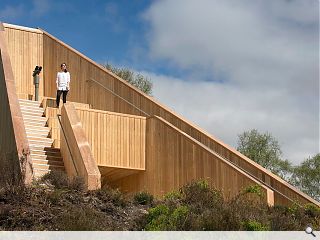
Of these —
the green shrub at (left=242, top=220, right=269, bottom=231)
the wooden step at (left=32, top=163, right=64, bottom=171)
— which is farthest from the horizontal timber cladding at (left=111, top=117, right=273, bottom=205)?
the green shrub at (left=242, top=220, right=269, bottom=231)

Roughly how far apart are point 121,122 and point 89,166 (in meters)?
4.65

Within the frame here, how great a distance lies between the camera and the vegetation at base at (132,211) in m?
8.87

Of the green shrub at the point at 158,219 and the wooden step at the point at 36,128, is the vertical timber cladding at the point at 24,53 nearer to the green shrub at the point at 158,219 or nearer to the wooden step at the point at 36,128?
the wooden step at the point at 36,128

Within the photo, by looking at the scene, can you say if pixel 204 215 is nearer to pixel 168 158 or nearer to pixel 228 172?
pixel 228 172

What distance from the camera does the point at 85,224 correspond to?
827 centimetres

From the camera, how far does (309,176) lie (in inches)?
1356

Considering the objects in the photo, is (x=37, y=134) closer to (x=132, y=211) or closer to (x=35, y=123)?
(x=35, y=123)

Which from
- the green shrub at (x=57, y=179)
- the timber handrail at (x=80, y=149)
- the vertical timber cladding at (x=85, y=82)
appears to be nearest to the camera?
the green shrub at (x=57, y=179)

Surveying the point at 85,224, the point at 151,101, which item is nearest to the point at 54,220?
the point at 85,224

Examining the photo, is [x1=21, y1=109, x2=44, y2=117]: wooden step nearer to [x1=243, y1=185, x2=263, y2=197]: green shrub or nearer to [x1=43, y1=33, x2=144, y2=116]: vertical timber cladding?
[x1=43, y1=33, x2=144, y2=116]: vertical timber cladding

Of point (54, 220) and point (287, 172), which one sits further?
point (287, 172)

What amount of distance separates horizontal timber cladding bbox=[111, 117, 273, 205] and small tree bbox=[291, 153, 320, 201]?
16.7 metres

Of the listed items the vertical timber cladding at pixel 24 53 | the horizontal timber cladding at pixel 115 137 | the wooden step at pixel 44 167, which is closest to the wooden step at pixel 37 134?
the horizontal timber cladding at pixel 115 137

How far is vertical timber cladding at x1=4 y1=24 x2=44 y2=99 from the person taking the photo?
25344 millimetres
